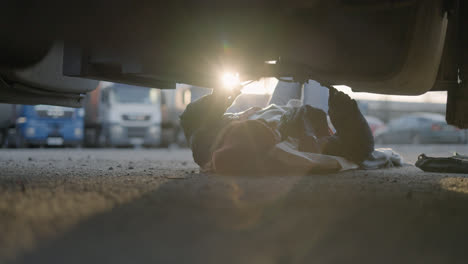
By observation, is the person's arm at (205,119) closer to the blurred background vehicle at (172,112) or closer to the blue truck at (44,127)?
the blurred background vehicle at (172,112)

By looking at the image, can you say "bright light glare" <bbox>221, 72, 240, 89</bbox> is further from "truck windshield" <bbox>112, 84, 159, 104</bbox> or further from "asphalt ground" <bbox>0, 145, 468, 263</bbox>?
"truck windshield" <bbox>112, 84, 159, 104</bbox>

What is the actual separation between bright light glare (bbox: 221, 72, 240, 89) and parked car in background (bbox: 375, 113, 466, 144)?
31.7 ft

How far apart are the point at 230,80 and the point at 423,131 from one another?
9749 mm

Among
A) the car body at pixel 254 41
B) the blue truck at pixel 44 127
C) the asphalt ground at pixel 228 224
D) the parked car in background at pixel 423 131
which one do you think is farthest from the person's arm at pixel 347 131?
the parked car in background at pixel 423 131

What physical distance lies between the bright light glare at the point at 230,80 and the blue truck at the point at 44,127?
284 inches

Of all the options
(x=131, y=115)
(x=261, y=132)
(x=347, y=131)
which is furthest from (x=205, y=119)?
(x=131, y=115)

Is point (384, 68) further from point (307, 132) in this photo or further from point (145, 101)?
point (145, 101)

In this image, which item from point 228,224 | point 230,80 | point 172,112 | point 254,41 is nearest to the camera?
point 228,224

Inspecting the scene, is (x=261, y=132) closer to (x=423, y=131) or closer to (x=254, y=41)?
(x=254, y=41)

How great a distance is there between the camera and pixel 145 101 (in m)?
9.06

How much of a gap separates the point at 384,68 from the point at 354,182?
594 mm

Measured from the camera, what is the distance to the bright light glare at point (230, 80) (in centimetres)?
232

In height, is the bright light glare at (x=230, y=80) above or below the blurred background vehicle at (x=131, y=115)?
above

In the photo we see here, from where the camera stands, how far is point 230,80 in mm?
2428
